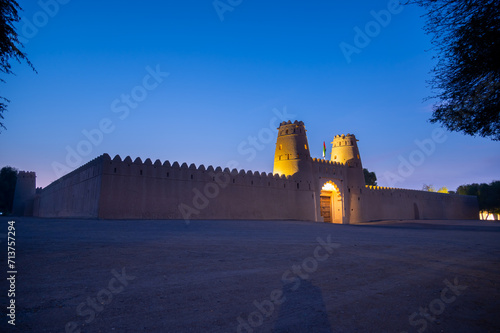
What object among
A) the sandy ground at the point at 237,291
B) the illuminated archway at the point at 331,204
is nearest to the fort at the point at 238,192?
the illuminated archway at the point at 331,204

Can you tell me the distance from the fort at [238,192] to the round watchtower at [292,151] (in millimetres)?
97

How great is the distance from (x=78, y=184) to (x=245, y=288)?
66.9ft

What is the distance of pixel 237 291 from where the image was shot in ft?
14.3

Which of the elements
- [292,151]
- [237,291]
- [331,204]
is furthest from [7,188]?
[237,291]

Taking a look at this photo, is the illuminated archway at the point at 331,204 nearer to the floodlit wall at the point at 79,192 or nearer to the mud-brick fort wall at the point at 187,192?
the mud-brick fort wall at the point at 187,192

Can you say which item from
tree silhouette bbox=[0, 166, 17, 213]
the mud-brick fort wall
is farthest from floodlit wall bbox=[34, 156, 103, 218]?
tree silhouette bbox=[0, 166, 17, 213]

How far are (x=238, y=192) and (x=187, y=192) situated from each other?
4360mm

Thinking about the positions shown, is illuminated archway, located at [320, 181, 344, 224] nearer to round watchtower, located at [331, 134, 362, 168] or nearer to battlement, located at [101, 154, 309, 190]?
round watchtower, located at [331, 134, 362, 168]

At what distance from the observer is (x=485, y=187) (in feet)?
186

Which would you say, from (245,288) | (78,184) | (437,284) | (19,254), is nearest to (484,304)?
(437,284)

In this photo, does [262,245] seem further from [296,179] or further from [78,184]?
[296,179]

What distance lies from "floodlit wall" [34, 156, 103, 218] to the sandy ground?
10.3 meters

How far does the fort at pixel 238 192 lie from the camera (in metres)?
17.3

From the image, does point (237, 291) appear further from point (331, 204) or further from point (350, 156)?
point (350, 156)
